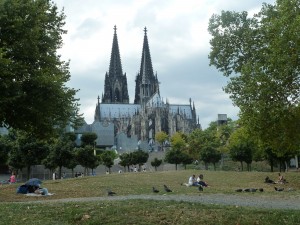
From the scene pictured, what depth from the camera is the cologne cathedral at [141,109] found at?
437ft

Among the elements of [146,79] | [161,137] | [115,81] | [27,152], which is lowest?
[27,152]

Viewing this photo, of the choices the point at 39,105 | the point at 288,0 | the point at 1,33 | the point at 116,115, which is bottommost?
the point at 39,105

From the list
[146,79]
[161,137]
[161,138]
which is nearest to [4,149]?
[161,138]

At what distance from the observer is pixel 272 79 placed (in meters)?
18.1

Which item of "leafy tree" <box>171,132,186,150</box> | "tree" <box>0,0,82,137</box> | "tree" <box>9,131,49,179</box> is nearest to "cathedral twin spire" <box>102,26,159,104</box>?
"leafy tree" <box>171,132,186,150</box>

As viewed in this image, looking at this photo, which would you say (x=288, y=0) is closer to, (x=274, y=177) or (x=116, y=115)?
(x=274, y=177)

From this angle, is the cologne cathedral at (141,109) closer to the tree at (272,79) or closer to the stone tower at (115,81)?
the stone tower at (115,81)

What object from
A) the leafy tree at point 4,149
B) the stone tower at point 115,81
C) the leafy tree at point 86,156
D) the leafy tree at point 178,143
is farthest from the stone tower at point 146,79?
the leafy tree at point 86,156

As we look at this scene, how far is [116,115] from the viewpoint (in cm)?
14475

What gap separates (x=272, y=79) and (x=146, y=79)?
13423 centimetres

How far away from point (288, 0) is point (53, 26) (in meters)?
11.7

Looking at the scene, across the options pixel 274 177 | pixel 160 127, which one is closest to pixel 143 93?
pixel 160 127

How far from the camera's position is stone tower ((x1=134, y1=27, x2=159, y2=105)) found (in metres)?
151

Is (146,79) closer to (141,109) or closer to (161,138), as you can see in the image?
(141,109)
